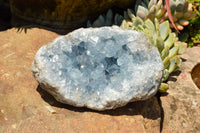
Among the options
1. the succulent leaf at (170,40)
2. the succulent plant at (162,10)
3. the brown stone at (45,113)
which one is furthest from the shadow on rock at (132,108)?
the succulent plant at (162,10)

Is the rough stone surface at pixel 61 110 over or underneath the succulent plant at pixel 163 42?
underneath

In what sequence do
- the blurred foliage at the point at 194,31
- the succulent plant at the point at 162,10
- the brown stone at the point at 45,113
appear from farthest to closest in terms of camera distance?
the blurred foliage at the point at 194,31 < the succulent plant at the point at 162,10 < the brown stone at the point at 45,113

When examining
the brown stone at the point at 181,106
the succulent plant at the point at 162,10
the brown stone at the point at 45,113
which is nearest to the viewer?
the brown stone at the point at 45,113

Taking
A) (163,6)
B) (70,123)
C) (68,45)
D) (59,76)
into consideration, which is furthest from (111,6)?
(70,123)

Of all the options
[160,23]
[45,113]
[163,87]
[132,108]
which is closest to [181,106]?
[163,87]

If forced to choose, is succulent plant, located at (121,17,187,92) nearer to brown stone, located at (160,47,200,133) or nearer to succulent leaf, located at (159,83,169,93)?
succulent leaf, located at (159,83,169,93)

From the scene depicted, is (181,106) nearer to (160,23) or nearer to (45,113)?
(160,23)

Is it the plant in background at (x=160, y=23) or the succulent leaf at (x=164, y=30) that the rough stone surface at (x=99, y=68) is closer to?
the plant in background at (x=160, y=23)

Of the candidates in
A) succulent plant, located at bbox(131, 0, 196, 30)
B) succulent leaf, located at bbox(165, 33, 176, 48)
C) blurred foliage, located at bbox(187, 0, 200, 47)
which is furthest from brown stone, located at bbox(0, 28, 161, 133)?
blurred foliage, located at bbox(187, 0, 200, 47)
